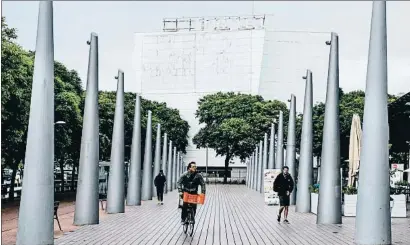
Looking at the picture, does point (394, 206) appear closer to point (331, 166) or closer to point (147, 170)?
point (331, 166)

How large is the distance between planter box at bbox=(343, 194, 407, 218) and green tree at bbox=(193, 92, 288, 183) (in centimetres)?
4256

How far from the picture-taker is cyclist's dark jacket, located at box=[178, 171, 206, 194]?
583 inches

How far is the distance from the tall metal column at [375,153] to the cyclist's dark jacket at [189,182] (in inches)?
150

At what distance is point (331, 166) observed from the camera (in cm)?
1791

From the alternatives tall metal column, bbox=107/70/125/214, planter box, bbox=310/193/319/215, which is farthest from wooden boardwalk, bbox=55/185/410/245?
planter box, bbox=310/193/319/215

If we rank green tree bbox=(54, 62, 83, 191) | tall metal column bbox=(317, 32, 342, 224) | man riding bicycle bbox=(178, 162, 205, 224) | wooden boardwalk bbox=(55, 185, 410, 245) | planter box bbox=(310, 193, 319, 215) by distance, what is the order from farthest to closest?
green tree bbox=(54, 62, 83, 191) → planter box bbox=(310, 193, 319, 215) → tall metal column bbox=(317, 32, 342, 224) → man riding bicycle bbox=(178, 162, 205, 224) → wooden boardwalk bbox=(55, 185, 410, 245)

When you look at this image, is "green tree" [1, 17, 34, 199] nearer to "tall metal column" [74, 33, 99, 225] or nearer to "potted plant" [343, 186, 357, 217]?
"tall metal column" [74, 33, 99, 225]

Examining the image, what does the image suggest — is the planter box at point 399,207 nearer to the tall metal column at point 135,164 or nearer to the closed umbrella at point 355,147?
the closed umbrella at point 355,147

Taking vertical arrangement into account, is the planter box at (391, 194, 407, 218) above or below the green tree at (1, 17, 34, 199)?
below

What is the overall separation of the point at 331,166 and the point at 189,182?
16.0 feet

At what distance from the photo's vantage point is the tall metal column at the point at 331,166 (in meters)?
17.9

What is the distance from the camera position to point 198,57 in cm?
9631

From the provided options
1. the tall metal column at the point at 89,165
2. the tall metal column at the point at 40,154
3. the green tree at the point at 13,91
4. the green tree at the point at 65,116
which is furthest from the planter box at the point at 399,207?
the green tree at the point at 65,116

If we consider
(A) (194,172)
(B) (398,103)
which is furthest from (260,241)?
(B) (398,103)
